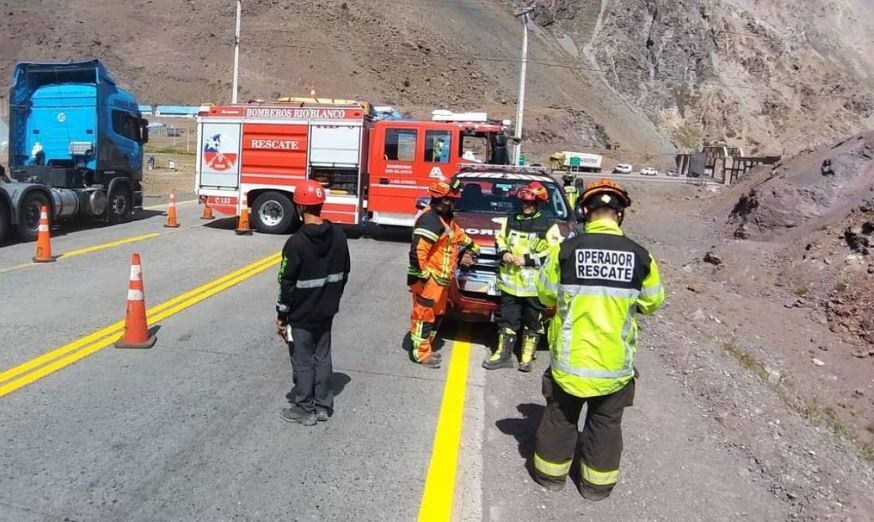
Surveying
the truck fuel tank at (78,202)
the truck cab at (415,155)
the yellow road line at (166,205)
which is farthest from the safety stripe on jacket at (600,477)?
the yellow road line at (166,205)

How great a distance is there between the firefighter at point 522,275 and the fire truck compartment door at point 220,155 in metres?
10.2

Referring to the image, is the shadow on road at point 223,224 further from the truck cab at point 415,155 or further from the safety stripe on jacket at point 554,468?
the safety stripe on jacket at point 554,468

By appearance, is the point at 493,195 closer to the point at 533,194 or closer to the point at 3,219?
the point at 533,194

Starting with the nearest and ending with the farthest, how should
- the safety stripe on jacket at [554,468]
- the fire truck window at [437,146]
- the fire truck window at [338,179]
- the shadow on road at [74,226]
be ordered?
the safety stripe on jacket at [554,468] < the shadow on road at [74,226] < the fire truck window at [437,146] < the fire truck window at [338,179]

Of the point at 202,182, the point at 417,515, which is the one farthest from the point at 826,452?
the point at 202,182

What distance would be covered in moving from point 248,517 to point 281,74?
239 ft

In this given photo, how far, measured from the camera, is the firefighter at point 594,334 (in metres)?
3.75

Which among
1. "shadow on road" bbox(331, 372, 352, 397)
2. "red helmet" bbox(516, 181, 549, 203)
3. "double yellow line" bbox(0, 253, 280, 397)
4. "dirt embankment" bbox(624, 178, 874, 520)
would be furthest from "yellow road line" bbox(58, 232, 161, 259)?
"dirt embankment" bbox(624, 178, 874, 520)

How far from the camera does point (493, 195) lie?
8.52 m

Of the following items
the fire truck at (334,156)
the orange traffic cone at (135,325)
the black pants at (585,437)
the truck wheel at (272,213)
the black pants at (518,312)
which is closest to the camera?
the black pants at (585,437)

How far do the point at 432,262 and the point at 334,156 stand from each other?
355 inches

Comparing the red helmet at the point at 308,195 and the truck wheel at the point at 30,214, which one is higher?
the red helmet at the point at 308,195

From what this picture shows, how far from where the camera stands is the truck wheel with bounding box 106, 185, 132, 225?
1520 cm

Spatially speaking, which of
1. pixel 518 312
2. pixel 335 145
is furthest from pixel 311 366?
pixel 335 145
